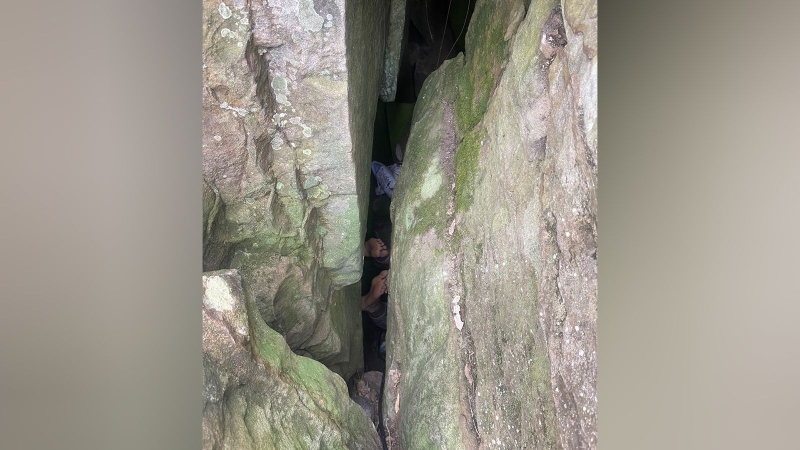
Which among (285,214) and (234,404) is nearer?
(234,404)

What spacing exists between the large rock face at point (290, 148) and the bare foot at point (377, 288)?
70 centimetres

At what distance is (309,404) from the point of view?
90.4 inches

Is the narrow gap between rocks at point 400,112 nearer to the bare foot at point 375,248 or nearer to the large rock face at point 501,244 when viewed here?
the bare foot at point 375,248

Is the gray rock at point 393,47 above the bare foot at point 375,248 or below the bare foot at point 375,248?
above

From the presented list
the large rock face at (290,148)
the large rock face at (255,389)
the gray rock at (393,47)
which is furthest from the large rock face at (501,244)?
the large rock face at (255,389)

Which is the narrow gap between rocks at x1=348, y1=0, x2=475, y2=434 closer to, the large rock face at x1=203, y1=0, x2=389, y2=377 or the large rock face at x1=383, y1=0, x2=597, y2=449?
the large rock face at x1=383, y1=0, x2=597, y2=449

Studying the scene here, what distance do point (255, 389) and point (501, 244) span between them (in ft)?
3.64

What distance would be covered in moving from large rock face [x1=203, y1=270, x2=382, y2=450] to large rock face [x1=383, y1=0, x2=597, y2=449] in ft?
1.70

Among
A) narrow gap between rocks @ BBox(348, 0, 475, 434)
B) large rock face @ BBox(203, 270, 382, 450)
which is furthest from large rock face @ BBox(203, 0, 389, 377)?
narrow gap between rocks @ BBox(348, 0, 475, 434)

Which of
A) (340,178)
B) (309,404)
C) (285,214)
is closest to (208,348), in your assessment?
(309,404)

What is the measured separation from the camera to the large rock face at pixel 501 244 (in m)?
1.64
